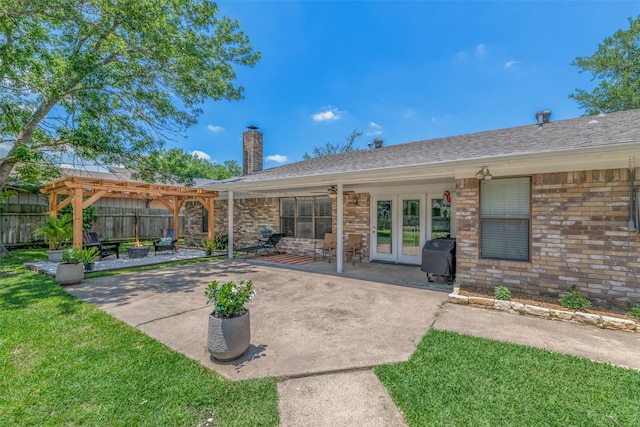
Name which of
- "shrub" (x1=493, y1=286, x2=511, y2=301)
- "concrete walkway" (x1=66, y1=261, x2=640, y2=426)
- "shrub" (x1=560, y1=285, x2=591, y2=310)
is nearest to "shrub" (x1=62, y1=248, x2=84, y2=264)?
"concrete walkway" (x1=66, y1=261, x2=640, y2=426)

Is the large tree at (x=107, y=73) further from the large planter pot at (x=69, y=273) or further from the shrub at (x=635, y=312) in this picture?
the shrub at (x=635, y=312)

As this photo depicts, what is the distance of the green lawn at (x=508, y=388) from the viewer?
2111mm

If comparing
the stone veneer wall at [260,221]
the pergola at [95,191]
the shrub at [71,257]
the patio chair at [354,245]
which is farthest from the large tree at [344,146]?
the shrub at [71,257]

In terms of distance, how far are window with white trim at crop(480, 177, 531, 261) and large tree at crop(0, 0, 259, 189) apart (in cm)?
869

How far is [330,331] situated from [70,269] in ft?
20.0

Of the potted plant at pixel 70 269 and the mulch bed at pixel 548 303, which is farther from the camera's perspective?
the potted plant at pixel 70 269

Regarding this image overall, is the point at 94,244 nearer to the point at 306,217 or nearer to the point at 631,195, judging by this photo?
the point at 306,217

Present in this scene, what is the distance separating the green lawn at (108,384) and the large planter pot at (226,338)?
21 centimetres

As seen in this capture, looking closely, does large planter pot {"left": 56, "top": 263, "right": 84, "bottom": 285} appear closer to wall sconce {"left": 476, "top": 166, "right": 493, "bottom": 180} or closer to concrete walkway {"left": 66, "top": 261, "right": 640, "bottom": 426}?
concrete walkway {"left": 66, "top": 261, "right": 640, "bottom": 426}

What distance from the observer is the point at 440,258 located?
19.7ft

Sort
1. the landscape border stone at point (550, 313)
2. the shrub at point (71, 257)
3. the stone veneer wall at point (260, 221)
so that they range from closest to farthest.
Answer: the landscape border stone at point (550, 313), the shrub at point (71, 257), the stone veneer wall at point (260, 221)

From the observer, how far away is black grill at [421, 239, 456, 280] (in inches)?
234

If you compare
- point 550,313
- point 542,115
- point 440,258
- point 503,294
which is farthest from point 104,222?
point 542,115

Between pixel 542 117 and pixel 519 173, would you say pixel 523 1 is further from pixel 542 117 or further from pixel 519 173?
pixel 519 173
